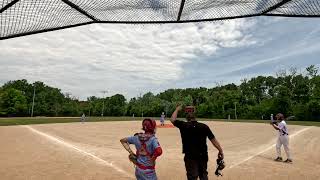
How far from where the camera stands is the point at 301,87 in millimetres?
89188

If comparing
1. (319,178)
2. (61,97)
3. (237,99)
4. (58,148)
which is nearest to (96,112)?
(61,97)

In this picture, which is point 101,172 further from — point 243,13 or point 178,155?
point 243,13

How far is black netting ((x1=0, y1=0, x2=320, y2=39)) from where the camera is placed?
4.54 meters

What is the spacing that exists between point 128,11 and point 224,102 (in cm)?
9641

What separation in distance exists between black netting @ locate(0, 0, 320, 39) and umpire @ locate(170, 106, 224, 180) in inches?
55.3

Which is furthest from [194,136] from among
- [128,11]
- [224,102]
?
[224,102]

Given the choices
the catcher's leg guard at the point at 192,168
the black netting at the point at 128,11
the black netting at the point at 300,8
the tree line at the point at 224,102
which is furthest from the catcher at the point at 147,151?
the tree line at the point at 224,102

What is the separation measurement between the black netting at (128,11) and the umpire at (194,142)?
4.60 ft

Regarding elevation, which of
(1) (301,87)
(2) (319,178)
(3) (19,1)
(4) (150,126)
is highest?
(1) (301,87)

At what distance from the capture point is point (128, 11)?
500 centimetres

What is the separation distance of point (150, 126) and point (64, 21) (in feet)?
5.87

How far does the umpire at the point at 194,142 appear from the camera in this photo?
5.63 meters

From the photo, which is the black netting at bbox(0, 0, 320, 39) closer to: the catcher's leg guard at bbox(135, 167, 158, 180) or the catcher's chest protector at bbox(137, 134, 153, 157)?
the catcher's chest protector at bbox(137, 134, 153, 157)

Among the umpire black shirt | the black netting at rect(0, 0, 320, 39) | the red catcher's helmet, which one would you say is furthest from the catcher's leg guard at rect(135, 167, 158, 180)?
the black netting at rect(0, 0, 320, 39)
